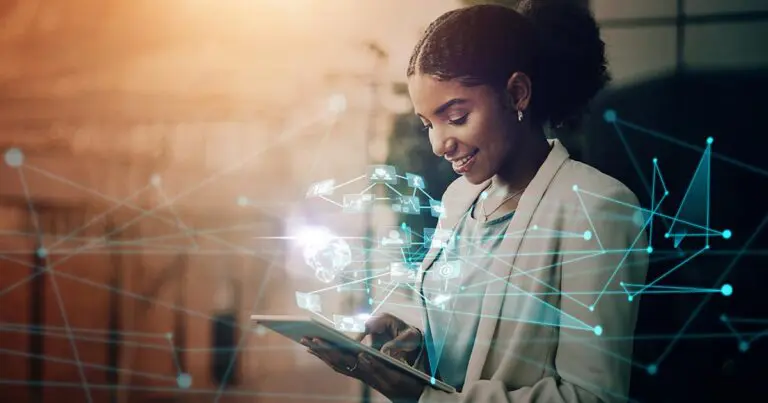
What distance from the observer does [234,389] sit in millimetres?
1891

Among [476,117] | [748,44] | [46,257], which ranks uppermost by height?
[748,44]

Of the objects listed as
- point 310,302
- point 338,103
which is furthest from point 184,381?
point 338,103

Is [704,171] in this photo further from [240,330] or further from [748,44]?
[240,330]

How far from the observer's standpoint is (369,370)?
66.1 inches

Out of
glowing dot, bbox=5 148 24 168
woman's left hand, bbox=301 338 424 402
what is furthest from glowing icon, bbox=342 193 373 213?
glowing dot, bbox=5 148 24 168

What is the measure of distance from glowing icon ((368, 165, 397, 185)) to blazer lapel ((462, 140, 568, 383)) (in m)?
0.36

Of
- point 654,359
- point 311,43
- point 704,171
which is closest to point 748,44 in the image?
point 704,171

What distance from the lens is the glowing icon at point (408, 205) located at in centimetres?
177

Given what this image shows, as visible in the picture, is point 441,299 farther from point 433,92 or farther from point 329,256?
point 433,92

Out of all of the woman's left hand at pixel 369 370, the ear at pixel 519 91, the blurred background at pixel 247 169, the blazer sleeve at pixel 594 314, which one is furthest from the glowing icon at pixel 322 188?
the blazer sleeve at pixel 594 314

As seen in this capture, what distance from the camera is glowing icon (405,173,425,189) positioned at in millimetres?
1766

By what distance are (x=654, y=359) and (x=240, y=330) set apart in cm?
117

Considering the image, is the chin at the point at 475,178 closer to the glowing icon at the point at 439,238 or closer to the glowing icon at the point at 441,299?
the glowing icon at the point at 439,238

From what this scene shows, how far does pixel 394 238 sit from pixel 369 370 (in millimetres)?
366
